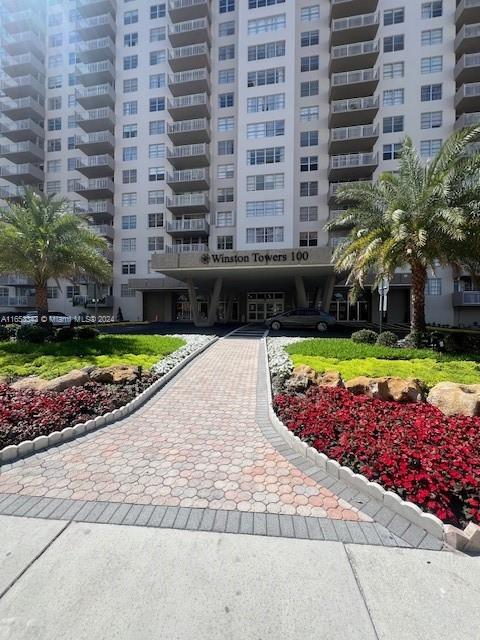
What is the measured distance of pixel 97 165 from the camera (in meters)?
39.3

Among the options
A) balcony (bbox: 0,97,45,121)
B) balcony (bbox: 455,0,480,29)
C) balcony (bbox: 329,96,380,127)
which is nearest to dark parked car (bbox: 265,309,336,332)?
balcony (bbox: 329,96,380,127)

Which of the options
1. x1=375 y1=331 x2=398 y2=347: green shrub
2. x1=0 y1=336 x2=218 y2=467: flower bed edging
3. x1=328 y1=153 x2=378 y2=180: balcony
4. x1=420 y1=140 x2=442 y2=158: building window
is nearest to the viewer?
x1=0 y1=336 x2=218 y2=467: flower bed edging

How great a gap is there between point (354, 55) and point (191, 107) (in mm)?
17421

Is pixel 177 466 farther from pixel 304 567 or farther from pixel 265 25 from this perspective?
pixel 265 25

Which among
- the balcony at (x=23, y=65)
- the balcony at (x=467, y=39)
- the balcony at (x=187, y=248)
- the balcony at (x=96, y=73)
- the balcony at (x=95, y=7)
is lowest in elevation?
the balcony at (x=187, y=248)

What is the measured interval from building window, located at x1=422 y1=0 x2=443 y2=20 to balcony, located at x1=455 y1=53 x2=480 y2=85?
19.5ft

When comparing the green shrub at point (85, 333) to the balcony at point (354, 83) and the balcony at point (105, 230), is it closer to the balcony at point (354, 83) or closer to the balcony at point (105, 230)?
the balcony at point (105, 230)

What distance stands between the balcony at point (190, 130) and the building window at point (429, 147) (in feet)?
75.3

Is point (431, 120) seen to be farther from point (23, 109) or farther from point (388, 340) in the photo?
point (23, 109)

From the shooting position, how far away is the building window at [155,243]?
39594 millimetres

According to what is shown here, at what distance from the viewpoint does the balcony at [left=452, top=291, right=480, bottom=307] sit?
3178 cm

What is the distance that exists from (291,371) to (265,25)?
41.0 m

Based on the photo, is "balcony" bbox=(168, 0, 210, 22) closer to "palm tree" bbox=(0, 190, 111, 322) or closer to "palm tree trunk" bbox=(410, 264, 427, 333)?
"palm tree" bbox=(0, 190, 111, 322)

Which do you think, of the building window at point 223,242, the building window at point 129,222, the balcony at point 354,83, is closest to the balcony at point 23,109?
the building window at point 129,222
